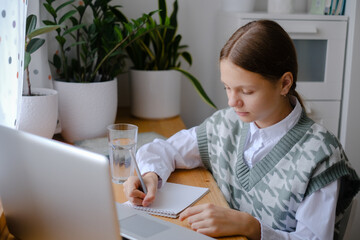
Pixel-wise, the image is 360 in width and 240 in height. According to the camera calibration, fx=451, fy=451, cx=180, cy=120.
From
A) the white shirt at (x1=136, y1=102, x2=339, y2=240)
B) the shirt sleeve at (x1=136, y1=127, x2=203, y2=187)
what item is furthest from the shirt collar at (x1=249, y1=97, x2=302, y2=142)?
the shirt sleeve at (x1=136, y1=127, x2=203, y2=187)

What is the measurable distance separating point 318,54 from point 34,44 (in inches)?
45.5

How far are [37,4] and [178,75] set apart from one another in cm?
67

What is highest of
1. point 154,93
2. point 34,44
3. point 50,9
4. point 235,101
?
point 50,9

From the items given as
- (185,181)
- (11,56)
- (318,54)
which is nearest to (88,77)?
(11,56)

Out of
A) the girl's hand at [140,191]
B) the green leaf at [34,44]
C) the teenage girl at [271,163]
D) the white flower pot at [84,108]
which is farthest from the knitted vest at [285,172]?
the green leaf at [34,44]

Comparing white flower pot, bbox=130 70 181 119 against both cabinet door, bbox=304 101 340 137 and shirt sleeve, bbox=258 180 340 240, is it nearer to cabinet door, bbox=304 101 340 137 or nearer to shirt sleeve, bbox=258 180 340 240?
cabinet door, bbox=304 101 340 137

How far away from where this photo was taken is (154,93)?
1917mm

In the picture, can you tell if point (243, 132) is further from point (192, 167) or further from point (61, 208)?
point (61, 208)

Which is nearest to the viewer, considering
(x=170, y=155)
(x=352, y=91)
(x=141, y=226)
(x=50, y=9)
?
(x=141, y=226)

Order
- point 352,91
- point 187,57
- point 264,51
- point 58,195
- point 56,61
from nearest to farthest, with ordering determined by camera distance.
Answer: point 58,195 → point 264,51 → point 56,61 → point 352,91 → point 187,57

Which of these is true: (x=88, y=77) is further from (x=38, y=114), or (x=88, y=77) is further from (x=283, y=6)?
(x=283, y=6)

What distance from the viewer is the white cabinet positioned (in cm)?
184

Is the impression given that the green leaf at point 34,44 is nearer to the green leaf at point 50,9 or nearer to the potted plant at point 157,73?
the green leaf at point 50,9

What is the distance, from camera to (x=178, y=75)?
195 centimetres
